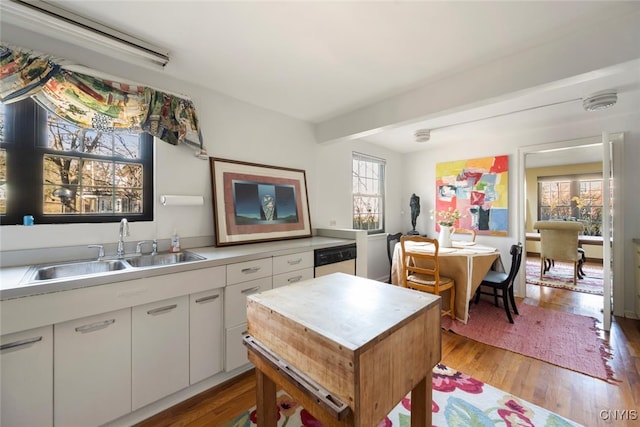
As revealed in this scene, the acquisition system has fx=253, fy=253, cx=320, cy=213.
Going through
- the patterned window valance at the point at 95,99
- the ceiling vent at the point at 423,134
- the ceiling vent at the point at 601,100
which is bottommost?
the patterned window valance at the point at 95,99

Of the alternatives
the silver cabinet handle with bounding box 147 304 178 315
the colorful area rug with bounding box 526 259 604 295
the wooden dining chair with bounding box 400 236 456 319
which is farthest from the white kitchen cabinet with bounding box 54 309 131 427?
the colorful area rug with bounding box 526 259 604 295

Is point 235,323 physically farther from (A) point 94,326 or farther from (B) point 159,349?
(A) point 94,326

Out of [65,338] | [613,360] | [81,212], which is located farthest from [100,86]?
[613,360]

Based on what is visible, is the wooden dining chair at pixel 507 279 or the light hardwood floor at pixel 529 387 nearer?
the light hardwood floor at pixel 529 387

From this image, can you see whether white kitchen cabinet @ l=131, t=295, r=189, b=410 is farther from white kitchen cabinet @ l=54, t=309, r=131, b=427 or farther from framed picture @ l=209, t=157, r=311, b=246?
framed picture @ l=209, t=157, r=311, b=246

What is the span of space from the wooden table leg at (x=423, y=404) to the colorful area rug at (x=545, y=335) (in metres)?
A: 1.81

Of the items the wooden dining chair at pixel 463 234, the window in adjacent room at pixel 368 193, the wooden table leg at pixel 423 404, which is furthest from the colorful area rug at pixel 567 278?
the wooden table leg at pixel 423 404

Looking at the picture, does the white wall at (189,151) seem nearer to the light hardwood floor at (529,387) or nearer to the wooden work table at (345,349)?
the light hardwood floor at (529,387)

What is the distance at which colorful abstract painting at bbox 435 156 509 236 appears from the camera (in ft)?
12.6

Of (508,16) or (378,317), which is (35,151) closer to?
(378,317)

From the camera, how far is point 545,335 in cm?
262

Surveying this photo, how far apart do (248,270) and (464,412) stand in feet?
5.85

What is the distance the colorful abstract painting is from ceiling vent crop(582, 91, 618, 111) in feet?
4.53

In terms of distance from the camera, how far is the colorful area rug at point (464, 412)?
1574 mm
